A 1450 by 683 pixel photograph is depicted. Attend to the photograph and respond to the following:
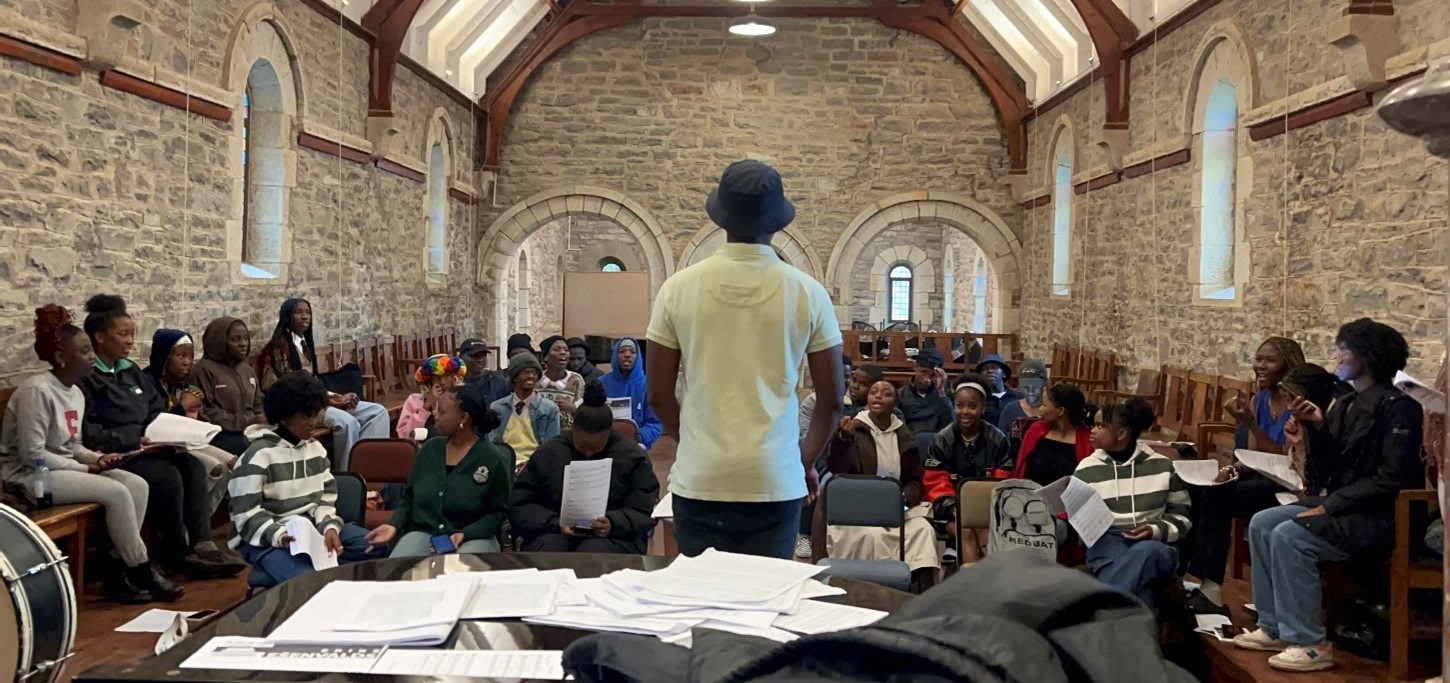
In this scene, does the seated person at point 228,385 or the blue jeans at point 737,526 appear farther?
the seated person at point 228,385

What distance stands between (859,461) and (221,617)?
331 cm

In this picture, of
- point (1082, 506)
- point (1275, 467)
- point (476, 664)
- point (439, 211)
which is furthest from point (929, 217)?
point (476, 664)

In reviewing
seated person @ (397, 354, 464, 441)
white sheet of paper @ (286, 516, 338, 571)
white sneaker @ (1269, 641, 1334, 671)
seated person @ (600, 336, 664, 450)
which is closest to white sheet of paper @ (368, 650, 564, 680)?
white sheet of paper @ (286, 516, 338, 571)

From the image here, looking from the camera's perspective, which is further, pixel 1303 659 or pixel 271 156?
pixel 271 156

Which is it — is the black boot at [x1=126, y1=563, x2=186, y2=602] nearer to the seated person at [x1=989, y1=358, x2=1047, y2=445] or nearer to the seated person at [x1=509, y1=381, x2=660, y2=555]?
the seated person at [x1=509, y1=381, x2=660, y2=555]

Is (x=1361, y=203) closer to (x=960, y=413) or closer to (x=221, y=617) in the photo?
(x=960, y=413)

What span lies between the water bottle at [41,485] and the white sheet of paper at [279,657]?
11.0 feet

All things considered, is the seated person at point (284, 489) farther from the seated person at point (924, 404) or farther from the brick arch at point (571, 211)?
the brick arch at point (571, 211)

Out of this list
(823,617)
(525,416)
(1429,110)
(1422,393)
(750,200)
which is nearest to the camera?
(1429,110)

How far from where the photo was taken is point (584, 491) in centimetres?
387

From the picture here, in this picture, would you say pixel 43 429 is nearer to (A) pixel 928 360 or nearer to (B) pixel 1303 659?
(A) pixel 928 360

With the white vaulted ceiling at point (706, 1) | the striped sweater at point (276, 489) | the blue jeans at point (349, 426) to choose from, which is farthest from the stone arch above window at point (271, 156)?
the striped sweater at point (276, 489)

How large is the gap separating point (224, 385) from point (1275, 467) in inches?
193

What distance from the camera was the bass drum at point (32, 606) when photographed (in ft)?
7.95
